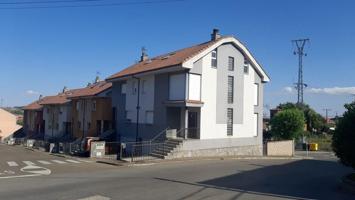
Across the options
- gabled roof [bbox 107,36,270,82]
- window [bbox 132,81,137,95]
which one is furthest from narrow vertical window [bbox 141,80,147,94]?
window [bbox 132,81,137,95]

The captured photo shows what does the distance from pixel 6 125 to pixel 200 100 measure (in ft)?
211

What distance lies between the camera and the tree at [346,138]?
17766 mm

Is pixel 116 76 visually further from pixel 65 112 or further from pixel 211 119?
pixel 65 112

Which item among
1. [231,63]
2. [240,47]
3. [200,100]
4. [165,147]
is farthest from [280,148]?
[165,147]

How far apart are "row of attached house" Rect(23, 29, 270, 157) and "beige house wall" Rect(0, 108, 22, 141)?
166 feet

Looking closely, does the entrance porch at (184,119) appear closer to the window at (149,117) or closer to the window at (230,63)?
the window at (149,117)

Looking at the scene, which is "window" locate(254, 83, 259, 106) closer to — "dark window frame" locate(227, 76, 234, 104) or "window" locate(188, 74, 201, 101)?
"dark window frame" locate(227, 76, 234, 104)

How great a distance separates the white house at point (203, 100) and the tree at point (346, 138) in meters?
13.8

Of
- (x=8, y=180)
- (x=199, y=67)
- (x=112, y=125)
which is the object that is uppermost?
(x=199, y=67)

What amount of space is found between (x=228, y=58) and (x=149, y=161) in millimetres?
12718

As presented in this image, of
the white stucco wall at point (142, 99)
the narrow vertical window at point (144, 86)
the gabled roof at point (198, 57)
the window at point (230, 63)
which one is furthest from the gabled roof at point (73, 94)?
the window at point (230, 63)

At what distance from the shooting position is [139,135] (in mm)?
→ 37688

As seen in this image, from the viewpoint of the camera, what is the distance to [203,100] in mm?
33531

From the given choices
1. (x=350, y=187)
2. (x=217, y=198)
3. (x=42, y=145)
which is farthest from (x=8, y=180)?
(x=42, y=145)
